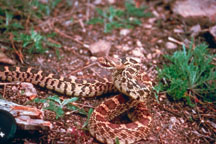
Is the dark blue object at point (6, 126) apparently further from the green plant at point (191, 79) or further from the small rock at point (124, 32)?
the small rock at point (124, 32)

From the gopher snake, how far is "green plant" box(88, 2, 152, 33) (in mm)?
2846

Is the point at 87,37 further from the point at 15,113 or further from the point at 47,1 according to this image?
the point at 15,113

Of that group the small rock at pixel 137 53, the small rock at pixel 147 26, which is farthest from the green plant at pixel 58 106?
the small rock at pixel 147 26

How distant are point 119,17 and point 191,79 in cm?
386

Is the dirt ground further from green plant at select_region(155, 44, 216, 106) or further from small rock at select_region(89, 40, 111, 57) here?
green plant at select_region(155, 44, 216, 106)

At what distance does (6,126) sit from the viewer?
11.9 ft

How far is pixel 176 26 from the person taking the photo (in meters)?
8.28

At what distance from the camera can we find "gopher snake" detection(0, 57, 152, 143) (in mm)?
4484

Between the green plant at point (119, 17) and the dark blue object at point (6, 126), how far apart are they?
486 centimetres

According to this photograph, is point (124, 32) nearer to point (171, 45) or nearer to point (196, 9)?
point (171, 45)

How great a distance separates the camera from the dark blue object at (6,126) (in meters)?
3.57

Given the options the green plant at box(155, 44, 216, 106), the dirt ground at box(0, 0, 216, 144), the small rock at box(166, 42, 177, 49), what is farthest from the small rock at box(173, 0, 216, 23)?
the green plant at box(155, 44, 216, 106)

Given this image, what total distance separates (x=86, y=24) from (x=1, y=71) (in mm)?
3624

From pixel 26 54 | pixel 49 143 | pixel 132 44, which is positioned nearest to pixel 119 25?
pixel 132 44
